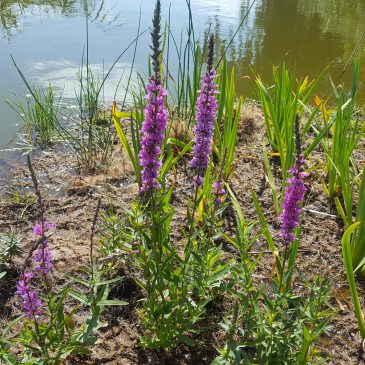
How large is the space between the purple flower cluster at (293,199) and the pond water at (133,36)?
319 centimetres

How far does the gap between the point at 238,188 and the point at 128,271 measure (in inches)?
51.7

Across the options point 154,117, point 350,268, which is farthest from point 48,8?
point 350,268

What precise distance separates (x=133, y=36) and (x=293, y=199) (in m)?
7.37

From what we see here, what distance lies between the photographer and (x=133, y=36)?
27.5 feet

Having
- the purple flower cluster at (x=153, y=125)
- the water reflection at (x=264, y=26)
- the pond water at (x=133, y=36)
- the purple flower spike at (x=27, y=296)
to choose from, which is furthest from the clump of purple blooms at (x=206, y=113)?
the water reflection at (x=264, y=26)

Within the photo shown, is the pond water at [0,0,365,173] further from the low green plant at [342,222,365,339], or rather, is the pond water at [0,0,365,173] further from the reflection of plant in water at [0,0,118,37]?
the low green plant at [342,222,365,339]

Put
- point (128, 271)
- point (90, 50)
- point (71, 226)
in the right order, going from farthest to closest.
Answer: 1. point (90, 50)
2. point (71, 226)
3. point (128, 271)

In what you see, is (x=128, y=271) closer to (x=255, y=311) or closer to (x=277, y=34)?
(x=255, y=311)

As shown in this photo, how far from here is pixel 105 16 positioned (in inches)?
380

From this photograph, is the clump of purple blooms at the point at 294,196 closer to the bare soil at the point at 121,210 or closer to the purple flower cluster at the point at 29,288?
the bare soil at the point at 121,210

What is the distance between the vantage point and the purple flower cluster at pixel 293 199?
1.75 metres

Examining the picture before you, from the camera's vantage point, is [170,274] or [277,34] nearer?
[170,274]

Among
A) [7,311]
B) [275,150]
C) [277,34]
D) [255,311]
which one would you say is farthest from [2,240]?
[277,34]

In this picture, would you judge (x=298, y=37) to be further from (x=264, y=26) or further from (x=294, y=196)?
(x=294, y=196)
